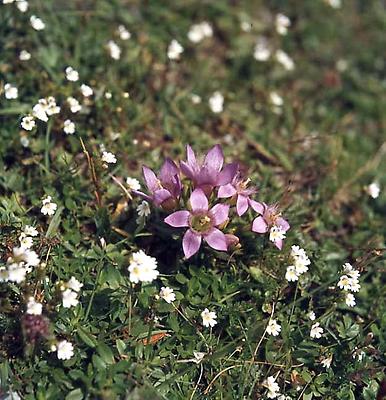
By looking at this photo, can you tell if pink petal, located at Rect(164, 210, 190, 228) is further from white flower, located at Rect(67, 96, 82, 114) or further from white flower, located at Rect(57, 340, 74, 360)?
white flower, located at Rect(67, 96, 82, 114)

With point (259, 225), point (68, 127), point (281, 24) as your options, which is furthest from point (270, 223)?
point (281, 24)

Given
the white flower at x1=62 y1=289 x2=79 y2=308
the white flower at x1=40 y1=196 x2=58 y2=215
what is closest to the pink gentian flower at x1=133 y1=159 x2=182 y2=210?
the white flower at x1=40 y1=196 x2=58 y2=215

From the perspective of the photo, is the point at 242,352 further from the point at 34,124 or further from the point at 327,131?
the point at 327,131

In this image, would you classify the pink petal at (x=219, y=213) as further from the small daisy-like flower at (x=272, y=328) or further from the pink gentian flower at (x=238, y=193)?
the small daisy-like flower at (x=272, y=328)

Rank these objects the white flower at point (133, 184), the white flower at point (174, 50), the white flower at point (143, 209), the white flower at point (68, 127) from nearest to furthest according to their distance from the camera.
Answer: the white flower at point (143, 209) → the white flower at point (133, 184) → the white flower at point (68, 127) → the white flower at point (174, 50)

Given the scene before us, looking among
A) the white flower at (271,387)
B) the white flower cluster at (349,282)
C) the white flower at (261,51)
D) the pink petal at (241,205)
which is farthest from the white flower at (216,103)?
the white flower at (271,387)

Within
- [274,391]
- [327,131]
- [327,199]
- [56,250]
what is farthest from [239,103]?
[274,391]

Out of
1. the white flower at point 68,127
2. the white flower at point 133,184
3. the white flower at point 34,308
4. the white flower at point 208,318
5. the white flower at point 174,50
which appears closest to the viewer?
the white flower at point 34,308
